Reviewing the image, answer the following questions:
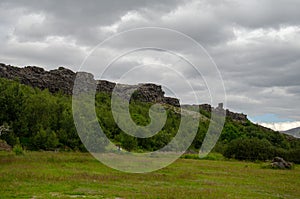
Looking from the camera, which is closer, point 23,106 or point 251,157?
point 23,106

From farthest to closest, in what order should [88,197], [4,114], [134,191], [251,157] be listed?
1. [251,157]
2. [4,114]
3. [134,191]
4. [88,197]

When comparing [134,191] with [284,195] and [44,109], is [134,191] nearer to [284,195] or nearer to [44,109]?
[284,195]

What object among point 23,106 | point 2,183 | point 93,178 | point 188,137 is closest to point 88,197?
point 2,183

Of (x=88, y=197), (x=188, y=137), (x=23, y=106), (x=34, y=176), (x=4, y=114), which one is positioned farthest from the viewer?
(x=188, y=137)

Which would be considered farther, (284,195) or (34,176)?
(34,176)

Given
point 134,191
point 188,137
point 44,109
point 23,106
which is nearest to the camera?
point 134,191

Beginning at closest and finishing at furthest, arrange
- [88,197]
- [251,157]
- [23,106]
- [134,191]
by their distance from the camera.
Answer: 1. [88,197]
2. [134,191]
3. [23,106]
4. [251,157]

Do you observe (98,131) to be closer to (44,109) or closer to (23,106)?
(23,106)

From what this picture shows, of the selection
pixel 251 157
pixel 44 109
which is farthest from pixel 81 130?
pixel 251 157

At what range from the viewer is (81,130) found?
67.0m

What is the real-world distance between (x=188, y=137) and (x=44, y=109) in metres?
43.2

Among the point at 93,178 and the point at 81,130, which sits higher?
the point at 81,130

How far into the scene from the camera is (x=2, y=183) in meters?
24.1

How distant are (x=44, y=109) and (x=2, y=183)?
6548cm
